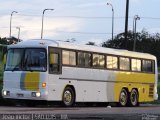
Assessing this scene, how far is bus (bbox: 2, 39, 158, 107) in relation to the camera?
26.4 metres

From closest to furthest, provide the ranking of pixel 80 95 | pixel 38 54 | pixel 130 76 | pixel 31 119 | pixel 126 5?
pixel 31 119
pixel 38 54
pixel 80 95
pixel 130 76
pixel 126 5

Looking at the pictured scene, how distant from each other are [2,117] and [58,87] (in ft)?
32.9

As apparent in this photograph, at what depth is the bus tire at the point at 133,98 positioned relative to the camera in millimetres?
33094

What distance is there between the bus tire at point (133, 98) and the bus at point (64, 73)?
0.49m

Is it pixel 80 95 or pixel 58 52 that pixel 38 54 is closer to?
pixel 58 52

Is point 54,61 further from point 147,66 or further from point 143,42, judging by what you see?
point 143,42

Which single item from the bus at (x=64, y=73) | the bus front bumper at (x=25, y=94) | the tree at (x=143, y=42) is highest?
the tree at (x=143, y=42)

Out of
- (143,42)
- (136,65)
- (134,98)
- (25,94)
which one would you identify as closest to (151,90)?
(134,98)

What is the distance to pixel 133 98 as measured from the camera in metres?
33.4

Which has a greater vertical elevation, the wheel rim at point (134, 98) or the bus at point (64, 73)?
the bus at point (64, 73)

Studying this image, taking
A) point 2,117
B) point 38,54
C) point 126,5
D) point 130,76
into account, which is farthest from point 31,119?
point 126,5

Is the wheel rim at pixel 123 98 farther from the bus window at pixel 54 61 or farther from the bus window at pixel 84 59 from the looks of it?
the bus window at pixel 54 61

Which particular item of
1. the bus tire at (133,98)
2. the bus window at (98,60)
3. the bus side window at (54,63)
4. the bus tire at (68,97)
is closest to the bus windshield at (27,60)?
the bus side window at (54,63)

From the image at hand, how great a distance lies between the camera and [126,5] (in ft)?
150
